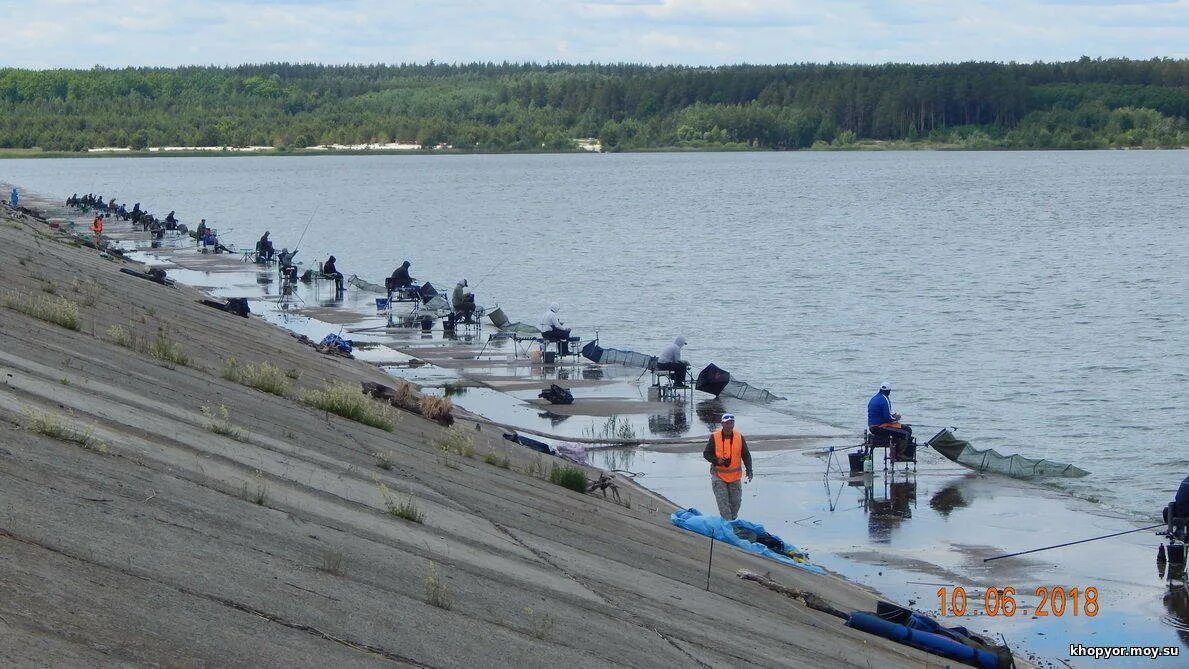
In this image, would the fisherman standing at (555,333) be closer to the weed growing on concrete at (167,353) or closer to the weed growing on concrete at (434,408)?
the weed growing on concrete at (434,408)

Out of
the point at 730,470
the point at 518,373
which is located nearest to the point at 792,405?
the point at 518,373

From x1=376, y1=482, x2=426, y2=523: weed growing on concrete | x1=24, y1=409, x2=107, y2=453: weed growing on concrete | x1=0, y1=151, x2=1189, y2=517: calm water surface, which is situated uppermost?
x1=24, y1=409, x2=107, y2=453: weed growing on concrete

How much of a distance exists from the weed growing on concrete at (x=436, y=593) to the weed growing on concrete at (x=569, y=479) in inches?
262

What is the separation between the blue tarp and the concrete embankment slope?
280 mm

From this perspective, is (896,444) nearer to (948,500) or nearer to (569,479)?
(948,500)

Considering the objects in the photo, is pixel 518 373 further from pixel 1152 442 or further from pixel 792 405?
pixel 1152 442

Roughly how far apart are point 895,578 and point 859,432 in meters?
10.2

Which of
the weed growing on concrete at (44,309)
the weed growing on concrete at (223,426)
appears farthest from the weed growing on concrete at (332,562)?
the weed growing on concrete at (44,309)

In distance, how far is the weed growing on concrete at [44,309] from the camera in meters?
18.4

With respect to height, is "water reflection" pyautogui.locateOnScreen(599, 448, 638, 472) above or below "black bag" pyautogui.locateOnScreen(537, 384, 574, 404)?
below

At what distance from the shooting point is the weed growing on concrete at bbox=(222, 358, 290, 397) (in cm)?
1909

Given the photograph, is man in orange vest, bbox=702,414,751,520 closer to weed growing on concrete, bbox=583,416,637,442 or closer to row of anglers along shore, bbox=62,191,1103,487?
row of anglers along shore, bbox=62,191,1103,487

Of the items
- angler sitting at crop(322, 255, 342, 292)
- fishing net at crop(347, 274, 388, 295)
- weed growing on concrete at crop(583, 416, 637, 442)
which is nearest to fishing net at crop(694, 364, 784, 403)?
weed growing on concrete at crop(583, 416, 637, 442)

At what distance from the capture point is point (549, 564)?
12820mm
